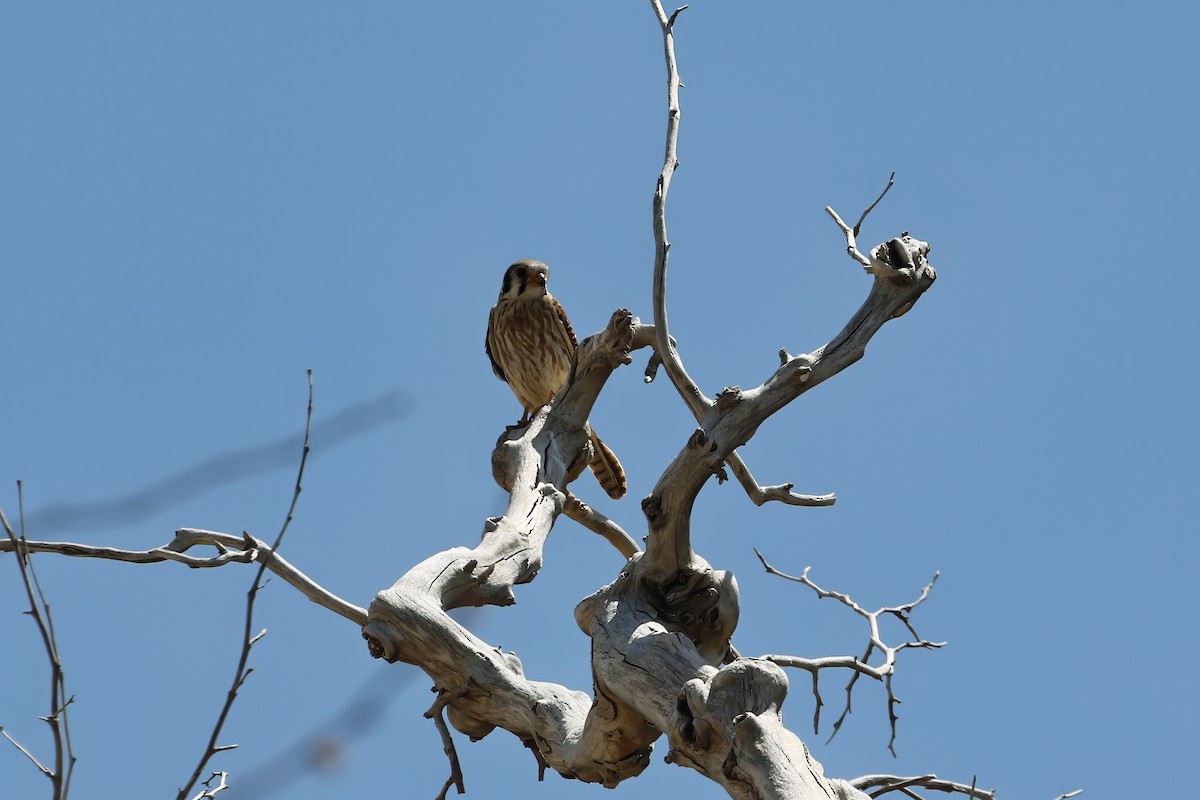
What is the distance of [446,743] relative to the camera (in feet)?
9.89

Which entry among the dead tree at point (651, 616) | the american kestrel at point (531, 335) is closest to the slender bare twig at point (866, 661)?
the dead tree at point (651, 616)

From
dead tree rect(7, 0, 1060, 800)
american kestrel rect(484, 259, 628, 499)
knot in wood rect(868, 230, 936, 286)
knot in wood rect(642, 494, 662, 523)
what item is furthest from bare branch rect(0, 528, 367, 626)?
american kestrel rect(484, 259, 628, 499)

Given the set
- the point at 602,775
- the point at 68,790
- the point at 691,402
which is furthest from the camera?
the point at 691,402

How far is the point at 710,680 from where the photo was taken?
2.45m

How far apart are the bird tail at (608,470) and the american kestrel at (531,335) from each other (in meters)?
0.82

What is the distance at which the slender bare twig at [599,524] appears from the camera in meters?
4.10

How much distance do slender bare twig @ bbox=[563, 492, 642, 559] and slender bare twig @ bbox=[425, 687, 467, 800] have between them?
109 cm

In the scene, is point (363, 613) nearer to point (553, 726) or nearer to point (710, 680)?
point (553, 726)

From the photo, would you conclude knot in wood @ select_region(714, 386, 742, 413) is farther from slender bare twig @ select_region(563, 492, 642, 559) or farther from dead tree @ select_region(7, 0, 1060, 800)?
slender bare twig @ select_region(563, 492, 642, 559)

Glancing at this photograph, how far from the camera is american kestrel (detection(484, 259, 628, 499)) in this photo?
577 cm

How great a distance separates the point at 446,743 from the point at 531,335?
3015 millimetres

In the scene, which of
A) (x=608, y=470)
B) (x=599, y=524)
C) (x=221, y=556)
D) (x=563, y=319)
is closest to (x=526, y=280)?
(x=563, y=319)

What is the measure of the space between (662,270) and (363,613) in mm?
1255

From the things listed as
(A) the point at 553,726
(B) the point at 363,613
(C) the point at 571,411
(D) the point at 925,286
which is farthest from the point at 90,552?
(D) the point at 925,286
